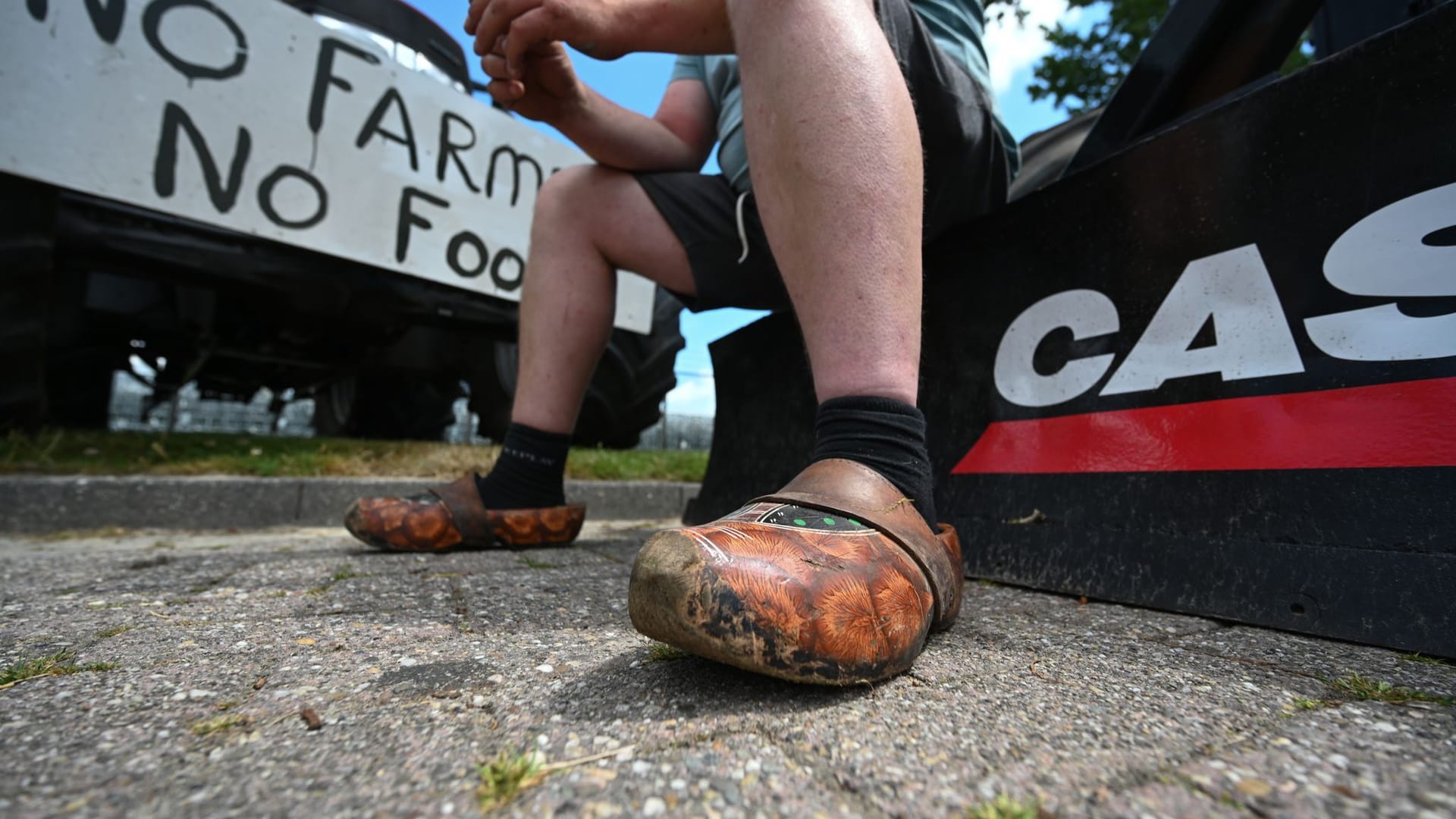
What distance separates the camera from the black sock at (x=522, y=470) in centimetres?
158

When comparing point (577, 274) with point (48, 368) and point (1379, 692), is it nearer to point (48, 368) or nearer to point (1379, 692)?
point (1379, 692)

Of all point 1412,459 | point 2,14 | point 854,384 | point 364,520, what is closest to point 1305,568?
point 1412,459

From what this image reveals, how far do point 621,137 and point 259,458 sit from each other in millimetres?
2299

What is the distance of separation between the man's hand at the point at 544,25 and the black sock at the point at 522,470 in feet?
2.60

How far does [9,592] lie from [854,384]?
138cm

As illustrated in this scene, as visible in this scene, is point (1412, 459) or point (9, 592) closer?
point (1412, 459)

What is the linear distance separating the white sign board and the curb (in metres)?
1.06

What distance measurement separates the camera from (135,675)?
666mm

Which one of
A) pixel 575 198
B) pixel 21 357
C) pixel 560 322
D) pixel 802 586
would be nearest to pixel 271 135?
pixel 21 357

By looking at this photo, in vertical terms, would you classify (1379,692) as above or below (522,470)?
below

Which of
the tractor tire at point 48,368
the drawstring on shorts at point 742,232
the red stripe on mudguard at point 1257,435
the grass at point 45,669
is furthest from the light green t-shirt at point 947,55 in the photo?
the tractor tire at point 48,368

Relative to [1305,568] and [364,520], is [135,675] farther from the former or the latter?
[1305,568]

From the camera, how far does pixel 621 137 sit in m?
1.59

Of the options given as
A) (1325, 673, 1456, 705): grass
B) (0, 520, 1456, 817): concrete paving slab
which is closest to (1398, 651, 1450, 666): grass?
(0, 520, 1456, 817): concrete paving slab
